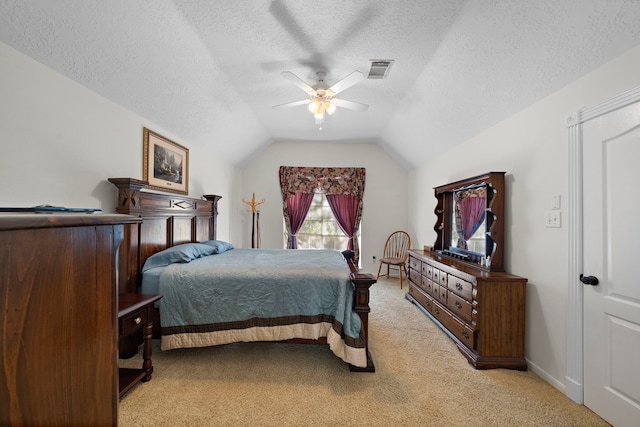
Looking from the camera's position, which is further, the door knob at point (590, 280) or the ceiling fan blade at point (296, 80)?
the ceiling fan blade at point (296, 80)

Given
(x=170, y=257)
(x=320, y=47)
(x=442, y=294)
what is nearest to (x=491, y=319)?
(x=442, y=294)

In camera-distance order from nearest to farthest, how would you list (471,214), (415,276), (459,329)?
1. (459,329)
2. (471,214)
3. (415,276)

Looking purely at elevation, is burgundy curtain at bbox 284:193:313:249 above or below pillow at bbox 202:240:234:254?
above

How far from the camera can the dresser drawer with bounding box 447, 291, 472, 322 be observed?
242 cm

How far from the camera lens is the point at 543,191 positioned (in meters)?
2.14

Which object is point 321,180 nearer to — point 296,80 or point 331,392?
point 296,80

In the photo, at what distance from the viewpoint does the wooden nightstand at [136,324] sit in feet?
6.04

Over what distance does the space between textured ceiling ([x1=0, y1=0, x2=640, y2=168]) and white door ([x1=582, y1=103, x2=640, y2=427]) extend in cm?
54

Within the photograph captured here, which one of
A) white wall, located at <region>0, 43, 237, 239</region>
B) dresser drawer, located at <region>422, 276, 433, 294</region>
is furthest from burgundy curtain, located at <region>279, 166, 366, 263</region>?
white wall, located at <region>0, 43, 237, 239</region>

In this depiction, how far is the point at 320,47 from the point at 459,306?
273 centimetres

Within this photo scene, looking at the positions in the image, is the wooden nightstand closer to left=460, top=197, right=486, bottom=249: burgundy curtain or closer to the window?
left=460, top=197, right=486, bottom=249: burgundy curtain

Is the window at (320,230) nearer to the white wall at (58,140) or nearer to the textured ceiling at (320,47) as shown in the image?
the textured ceiling at (320,47)

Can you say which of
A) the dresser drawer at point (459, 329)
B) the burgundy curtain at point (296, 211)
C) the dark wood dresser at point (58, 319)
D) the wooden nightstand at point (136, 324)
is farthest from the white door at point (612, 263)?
the burgundy curtain at point (296, 211)

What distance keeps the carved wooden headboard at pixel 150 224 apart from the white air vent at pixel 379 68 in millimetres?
2411
